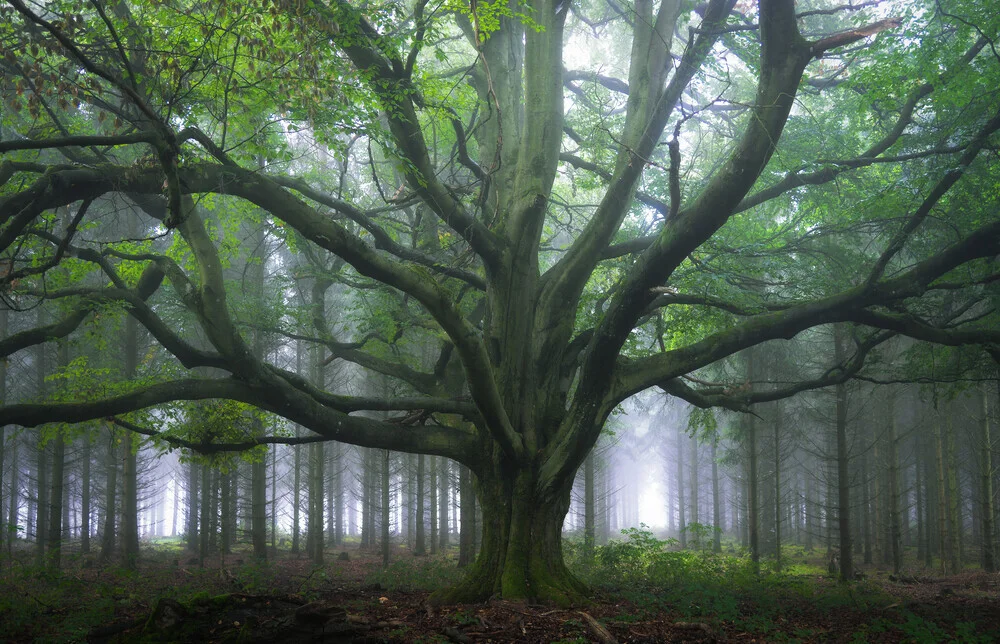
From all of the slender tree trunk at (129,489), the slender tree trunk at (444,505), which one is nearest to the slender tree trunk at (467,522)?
the slender tree trunk at (129,489)

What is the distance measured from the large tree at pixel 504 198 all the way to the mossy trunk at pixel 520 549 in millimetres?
37

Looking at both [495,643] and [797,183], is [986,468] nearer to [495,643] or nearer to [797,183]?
[797,183]

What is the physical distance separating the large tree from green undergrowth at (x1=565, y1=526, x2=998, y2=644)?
1.58m

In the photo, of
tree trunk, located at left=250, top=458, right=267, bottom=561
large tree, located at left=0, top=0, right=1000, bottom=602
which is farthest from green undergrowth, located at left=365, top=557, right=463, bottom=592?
tree trunk, located at left=250, top=458, right=267, bottom=561

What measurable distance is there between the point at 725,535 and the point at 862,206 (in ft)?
126

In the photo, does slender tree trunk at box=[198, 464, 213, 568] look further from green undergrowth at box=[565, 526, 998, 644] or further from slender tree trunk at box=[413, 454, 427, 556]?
green undergrowth at box=[565, 526, 998, 644]

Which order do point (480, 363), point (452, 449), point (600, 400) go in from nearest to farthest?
point (480, 363) < point (600, 400) < point (452, 449)

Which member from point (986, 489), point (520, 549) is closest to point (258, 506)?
point (520, 549)

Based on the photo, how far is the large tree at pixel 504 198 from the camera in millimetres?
6664

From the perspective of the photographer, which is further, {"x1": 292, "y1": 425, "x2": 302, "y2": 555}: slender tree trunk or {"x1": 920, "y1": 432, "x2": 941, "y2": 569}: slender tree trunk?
{"x1": 292, "y1": 425, "x2": 302, "y2": 555}: slender tree trunk

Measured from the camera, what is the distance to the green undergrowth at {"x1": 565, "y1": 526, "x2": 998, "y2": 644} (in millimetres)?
7043

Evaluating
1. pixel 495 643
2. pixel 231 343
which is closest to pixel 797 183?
pixel 495 643

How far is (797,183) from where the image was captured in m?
9.25

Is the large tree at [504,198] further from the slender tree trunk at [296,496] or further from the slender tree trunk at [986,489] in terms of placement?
the slender tree trunk at [296,496]
